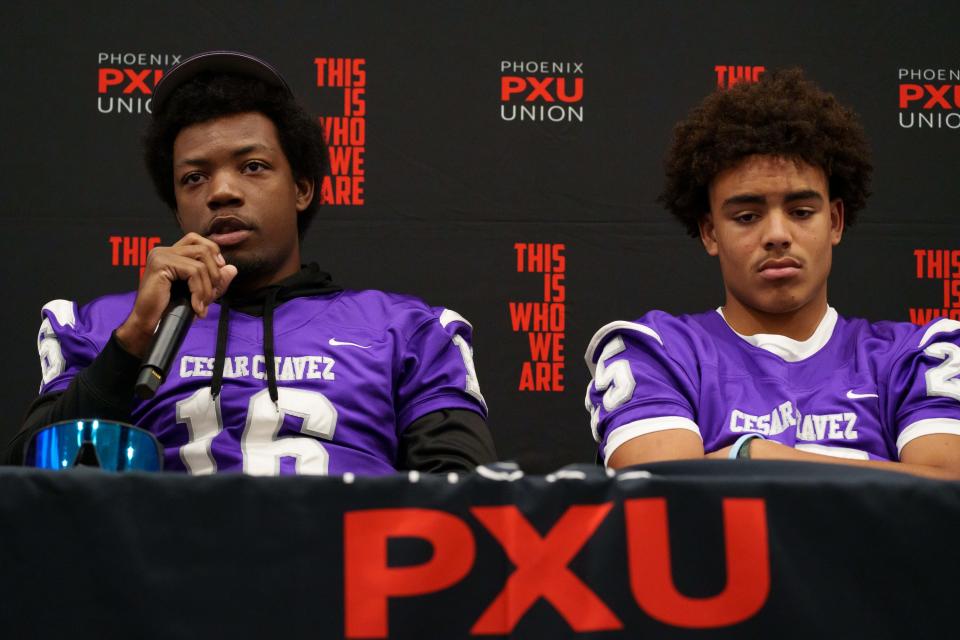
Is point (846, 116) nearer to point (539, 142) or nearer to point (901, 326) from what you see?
point (901, 326)

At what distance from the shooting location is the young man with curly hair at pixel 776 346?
149 cm

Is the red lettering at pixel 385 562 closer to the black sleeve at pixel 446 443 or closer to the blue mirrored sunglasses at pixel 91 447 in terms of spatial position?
the blue mirrored sunglasses at pixel 91 447

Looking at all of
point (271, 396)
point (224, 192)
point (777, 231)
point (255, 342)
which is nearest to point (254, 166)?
point (224, 192)

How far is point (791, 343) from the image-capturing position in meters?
1.65

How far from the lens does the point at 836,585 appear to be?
0.78 meters

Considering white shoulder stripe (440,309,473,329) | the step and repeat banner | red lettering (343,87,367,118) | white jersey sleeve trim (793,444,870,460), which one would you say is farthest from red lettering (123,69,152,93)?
white jersey sleeve trim (793,444,870,460)

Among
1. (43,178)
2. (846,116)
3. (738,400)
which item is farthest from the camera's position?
(43,178)

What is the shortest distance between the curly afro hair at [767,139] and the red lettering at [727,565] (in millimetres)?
1039

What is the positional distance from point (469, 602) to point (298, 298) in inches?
41.8

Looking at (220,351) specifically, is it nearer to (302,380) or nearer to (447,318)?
(302,380)

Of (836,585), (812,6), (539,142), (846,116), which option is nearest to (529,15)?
(539,142)

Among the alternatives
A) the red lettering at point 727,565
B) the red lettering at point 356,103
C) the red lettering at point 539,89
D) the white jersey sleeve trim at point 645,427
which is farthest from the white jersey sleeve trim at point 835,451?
the red lettering at point 356,103

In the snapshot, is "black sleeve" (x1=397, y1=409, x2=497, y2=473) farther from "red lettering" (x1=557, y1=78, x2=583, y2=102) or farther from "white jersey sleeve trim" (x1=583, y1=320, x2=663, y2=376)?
"red lettering" (x1=557, y1=78, x2=583, y2=102)

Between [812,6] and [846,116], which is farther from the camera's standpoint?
[812,6]
